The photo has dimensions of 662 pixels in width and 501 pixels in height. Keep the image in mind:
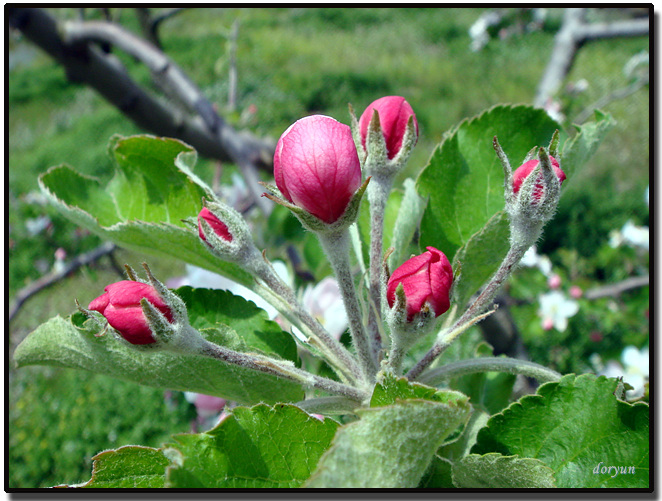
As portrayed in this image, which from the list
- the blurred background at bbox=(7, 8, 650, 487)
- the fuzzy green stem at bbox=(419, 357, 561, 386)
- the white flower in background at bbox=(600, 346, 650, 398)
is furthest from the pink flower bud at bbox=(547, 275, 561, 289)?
the fuzzy green stem at bbox=(419, 357, 561, 386)

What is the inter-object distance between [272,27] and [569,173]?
480cm

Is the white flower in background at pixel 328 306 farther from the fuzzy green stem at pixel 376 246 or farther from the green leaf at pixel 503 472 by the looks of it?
the green leaf at pixel 503 472

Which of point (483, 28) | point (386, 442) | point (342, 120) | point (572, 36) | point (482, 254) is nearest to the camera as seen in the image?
point (386, 442)

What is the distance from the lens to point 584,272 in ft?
8.79

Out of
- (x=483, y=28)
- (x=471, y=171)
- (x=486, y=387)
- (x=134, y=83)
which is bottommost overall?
(x=486, y=387)

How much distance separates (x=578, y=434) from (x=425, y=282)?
26cm

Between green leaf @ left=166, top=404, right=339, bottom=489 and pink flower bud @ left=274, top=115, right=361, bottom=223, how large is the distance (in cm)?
21

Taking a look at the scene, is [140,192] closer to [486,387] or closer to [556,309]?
[486,387]

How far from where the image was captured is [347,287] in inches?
24.4

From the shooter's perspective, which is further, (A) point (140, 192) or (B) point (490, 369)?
(A) point (140, 192)

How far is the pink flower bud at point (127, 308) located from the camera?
0.54 m

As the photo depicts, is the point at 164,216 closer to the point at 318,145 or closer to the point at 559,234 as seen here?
the point at 318,145

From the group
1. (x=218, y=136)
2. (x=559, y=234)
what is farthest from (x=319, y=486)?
(x=559, y=234)

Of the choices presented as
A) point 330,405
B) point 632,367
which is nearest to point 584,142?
point 330,405
